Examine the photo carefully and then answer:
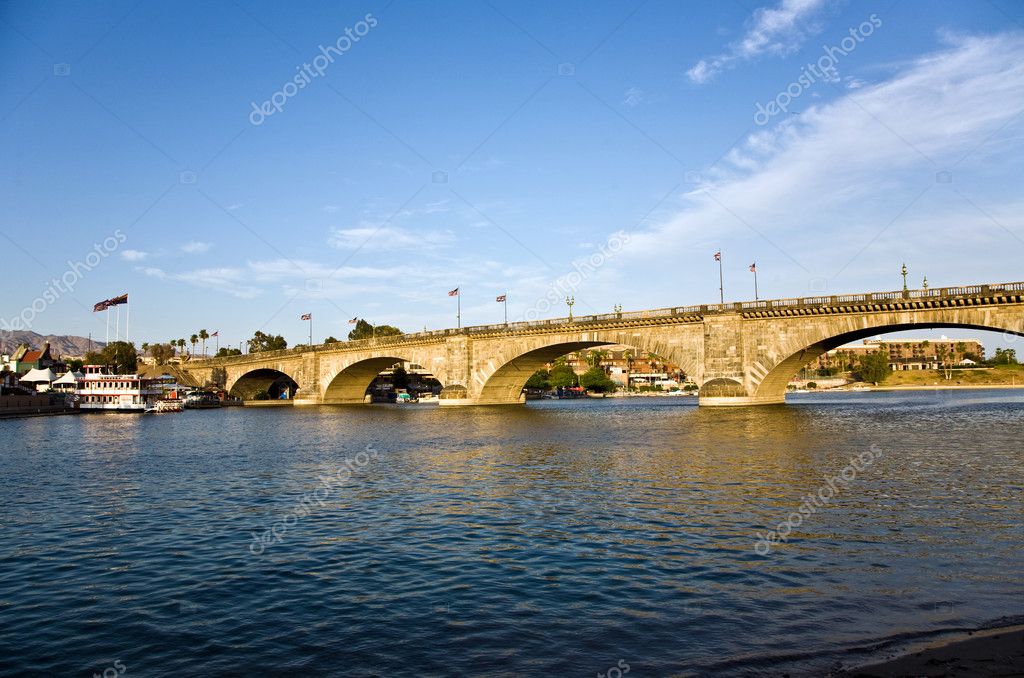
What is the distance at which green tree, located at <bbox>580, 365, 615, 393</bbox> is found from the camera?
182m

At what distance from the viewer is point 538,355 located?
3546 inches

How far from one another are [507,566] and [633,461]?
18.1 metres

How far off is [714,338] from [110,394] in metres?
77.3

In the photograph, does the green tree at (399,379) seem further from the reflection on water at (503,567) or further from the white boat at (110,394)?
the reflection on water at (503,567)

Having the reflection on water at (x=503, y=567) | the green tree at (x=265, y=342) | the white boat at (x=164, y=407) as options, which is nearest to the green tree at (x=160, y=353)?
the green tree at (x=265, y=342)

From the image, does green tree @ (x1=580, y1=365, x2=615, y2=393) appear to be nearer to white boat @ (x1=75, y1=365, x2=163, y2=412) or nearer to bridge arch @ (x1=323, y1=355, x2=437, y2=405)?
bridge arch @ (x1=323, y1=355, x2=437, y2=405)

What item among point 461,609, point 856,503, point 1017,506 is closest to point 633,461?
point 856,503

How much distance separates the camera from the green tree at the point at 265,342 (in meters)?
178

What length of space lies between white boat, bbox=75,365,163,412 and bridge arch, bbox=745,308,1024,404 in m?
73.5

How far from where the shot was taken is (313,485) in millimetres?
26172

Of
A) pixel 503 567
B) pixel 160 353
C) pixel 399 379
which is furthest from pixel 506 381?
pixel 160 353

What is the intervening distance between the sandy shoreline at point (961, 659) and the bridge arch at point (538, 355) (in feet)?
208
